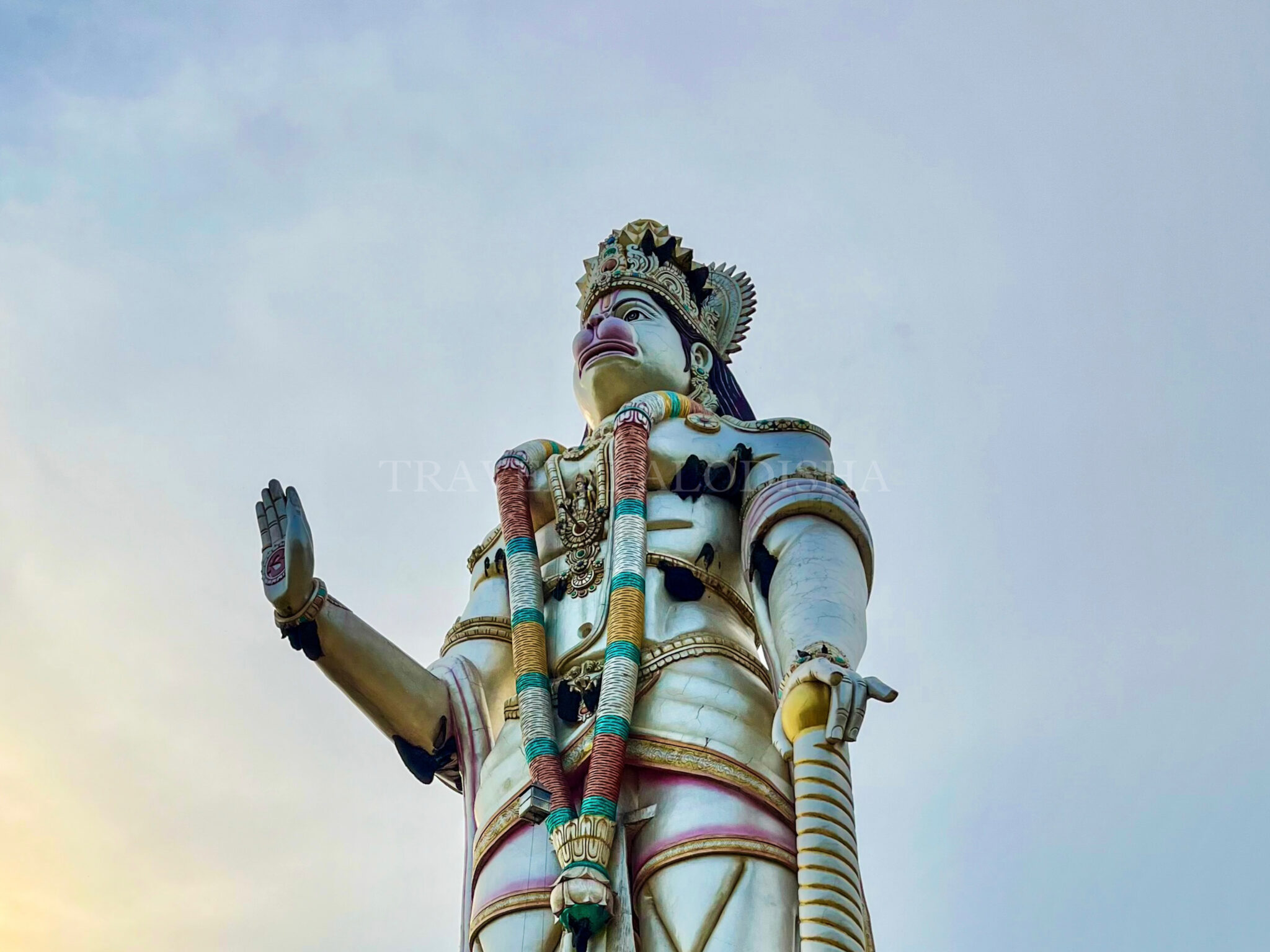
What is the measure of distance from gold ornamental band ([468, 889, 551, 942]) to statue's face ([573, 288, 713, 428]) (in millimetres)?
2996

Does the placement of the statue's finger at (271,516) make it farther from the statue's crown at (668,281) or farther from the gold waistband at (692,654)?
the statue's crown at (668,281)

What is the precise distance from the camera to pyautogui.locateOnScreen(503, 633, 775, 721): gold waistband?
7.63 m

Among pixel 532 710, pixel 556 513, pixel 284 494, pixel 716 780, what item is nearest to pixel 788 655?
pixel 716 780

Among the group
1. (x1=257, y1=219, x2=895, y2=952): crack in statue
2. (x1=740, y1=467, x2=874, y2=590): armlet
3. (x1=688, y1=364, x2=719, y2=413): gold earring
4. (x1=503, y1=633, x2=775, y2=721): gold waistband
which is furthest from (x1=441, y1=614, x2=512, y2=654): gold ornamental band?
(x1=688, y1=364, x2=719, y2=413): gold earring

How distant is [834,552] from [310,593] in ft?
7.92

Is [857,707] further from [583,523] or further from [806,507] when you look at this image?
[583,523]

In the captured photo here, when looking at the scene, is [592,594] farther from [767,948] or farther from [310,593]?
[767,948]

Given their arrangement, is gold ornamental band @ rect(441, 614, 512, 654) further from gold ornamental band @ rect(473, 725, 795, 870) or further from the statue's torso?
gold ornamental band @ rect(473, 725, 795, 870)

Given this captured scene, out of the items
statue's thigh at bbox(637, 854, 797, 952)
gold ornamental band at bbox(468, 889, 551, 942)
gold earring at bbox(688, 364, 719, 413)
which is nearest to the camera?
statue's thigh at bbox(637, 854, 797, 952)

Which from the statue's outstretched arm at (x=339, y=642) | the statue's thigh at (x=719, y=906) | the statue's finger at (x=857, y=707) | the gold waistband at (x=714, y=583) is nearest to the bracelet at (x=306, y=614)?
the statue's outstretched arm at (x=339, y=642)

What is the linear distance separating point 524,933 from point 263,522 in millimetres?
2279

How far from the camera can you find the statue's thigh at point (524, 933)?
23.1 ft

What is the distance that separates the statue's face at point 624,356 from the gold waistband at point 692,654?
1.90 metres

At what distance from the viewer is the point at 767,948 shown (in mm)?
6684
